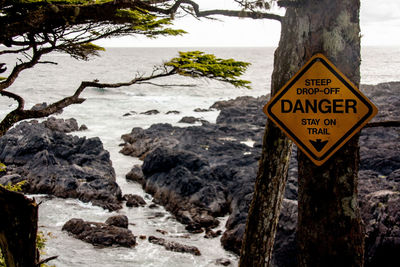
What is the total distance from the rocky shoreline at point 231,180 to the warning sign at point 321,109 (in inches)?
220

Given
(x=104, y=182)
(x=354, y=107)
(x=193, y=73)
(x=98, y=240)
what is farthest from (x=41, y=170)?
(x=354, y=107)

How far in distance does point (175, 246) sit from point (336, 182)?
7.61 metres

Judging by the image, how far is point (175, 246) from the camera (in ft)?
30.7

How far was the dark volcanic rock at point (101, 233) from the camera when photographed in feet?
30.9

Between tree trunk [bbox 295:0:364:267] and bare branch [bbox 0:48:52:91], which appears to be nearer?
tree trunk [bbox 295:0:364:267]

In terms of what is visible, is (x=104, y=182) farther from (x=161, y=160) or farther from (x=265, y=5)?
(x=265, y=5)

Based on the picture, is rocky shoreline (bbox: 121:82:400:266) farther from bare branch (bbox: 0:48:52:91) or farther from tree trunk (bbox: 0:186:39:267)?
bare branch (bbox: 0:48:52:91)

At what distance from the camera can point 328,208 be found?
2414 millimetres

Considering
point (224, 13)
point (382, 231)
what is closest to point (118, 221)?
point (382, 231)

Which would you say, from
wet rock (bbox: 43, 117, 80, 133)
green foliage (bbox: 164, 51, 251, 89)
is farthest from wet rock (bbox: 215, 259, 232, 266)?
wet rock (bbox: 43, 117, 80, 133)

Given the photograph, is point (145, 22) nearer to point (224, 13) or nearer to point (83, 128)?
point (224, 13)

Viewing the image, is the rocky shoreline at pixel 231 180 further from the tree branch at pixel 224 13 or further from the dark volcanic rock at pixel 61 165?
the tree branch at pixel 224 13

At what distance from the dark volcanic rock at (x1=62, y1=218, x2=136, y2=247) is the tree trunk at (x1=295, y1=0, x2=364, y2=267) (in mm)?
7712

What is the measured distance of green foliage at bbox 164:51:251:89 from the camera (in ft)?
18.8
